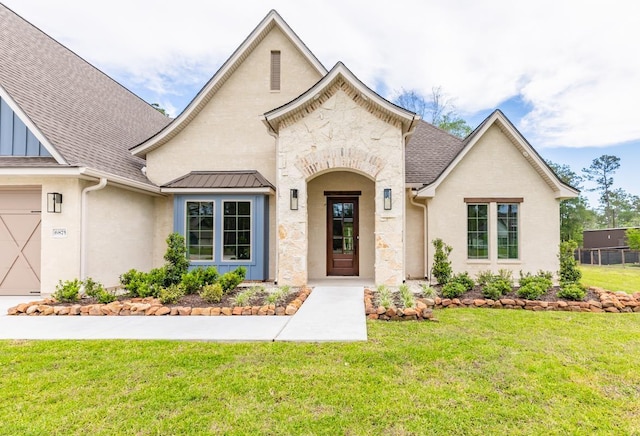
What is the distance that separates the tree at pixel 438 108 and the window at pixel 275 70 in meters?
17.8

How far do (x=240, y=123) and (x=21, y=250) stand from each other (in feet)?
22.7

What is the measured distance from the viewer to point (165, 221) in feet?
36.6

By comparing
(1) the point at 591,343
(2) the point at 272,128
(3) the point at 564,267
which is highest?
(2) the point at 272,128

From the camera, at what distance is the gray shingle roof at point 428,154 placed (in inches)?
439

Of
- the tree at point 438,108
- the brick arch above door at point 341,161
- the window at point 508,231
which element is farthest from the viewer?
the tree at point 438,108

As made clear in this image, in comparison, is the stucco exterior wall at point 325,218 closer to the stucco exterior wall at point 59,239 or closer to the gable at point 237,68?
the gable at point 237,68

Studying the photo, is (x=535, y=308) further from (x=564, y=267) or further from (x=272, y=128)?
(x=272, y=128)

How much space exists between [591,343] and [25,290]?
473 inches

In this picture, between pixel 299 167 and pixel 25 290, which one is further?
pixel 299 167

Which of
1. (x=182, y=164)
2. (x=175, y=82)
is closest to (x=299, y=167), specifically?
(x=182, y=164)

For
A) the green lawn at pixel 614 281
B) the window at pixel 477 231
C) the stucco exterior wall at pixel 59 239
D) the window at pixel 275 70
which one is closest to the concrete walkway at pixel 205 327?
the stucco exterior wall at pixel 59 239

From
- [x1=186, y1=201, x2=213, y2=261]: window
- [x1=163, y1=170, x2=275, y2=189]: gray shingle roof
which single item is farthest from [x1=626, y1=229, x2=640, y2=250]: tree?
[x1=186, y1=201, x2=213, y2=261]: window

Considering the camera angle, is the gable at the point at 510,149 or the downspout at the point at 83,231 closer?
the downspout at the point at 83,231

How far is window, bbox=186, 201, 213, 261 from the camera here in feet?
34.3
